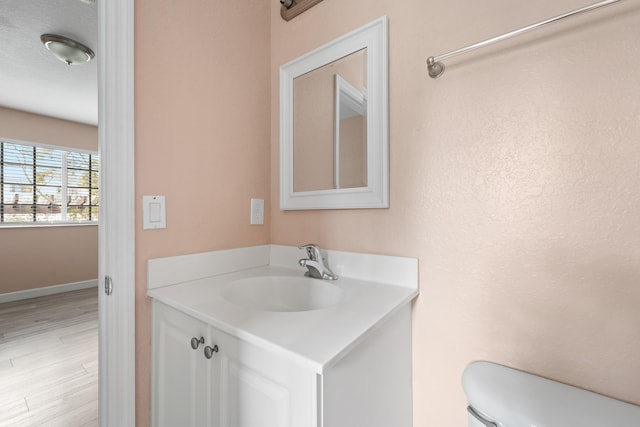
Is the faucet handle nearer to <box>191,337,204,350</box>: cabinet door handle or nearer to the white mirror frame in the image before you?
the white mirror frame

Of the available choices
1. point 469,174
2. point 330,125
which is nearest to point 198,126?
point 330,125

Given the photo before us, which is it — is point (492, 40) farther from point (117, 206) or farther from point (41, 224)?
point (41, 224)

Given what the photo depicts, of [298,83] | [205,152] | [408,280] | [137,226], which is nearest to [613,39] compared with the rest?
[408,280]

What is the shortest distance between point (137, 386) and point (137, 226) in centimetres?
51

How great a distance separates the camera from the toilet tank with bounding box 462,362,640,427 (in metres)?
0.56

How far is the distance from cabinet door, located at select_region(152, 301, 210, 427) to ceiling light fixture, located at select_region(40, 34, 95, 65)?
7.47 feet

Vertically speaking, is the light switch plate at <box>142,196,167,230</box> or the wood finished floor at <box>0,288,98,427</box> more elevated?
the light switch plate at <box>142,196,167,230</box>

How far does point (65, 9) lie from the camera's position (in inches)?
65.6

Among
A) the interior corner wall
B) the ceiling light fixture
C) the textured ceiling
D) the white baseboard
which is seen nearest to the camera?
the interior corner wall

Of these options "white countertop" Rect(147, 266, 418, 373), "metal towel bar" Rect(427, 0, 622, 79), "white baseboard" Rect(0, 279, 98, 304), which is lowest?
"white baseboard" Rect(0, 279, 98, 304)

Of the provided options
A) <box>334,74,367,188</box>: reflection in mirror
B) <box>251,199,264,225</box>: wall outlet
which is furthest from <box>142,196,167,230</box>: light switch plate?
<box>334,74,367,188</box>: reflection in mirror

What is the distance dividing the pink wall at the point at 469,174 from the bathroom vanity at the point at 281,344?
0.24 feet

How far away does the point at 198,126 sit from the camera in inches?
40.2

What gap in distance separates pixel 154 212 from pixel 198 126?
358 millimetres
